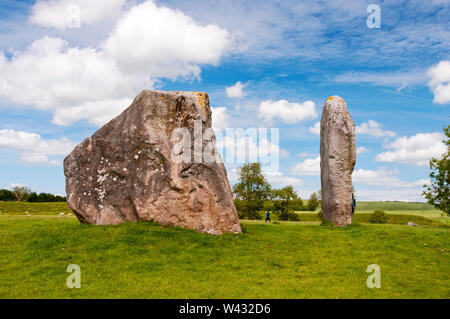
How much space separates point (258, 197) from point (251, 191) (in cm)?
173

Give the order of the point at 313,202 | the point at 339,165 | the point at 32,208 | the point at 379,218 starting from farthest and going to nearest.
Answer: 1. the point at 313,202
2. the point at 32,208
3. the point at 379,218
4. the point at 339,165

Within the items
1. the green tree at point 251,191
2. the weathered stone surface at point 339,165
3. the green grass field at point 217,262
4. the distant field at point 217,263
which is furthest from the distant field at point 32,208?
the weathered stone surface at point 339,165

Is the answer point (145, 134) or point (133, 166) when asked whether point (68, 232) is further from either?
point (145, 134)

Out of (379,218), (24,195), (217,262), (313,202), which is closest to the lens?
(217,262)

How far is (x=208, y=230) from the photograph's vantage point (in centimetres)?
1809

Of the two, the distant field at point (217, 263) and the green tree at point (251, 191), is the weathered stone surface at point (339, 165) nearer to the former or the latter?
the distant field at point (217, 263)

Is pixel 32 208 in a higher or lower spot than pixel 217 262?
lower

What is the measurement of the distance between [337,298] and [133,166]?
37.8ft

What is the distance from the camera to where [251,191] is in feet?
217

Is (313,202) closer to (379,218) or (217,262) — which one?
(379,218)

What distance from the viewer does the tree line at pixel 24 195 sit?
86.0m

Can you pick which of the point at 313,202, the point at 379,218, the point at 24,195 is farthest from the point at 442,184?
the point at 24,195

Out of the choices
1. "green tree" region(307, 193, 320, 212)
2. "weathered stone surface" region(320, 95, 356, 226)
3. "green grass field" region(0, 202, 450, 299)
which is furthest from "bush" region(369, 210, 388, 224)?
"green grass field" region(0, 202, 450, 299)
